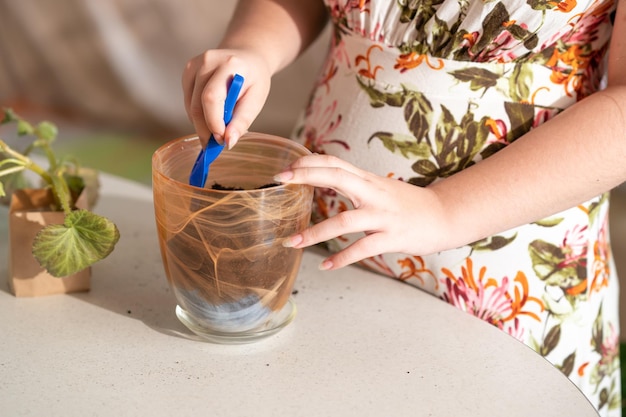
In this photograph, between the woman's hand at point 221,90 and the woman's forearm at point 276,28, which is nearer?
the woman's hand at point 221,90

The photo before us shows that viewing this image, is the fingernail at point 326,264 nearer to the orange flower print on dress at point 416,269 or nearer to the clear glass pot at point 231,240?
the clear glass pot at point 231,240

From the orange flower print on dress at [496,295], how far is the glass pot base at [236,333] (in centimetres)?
19

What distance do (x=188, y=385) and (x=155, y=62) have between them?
199cm

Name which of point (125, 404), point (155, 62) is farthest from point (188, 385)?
point (155, 62)

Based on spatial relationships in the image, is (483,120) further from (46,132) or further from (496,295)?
(46,132)

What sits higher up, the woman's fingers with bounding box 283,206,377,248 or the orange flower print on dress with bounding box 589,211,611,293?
the woman's fingers with bounding box 283,206,377,248

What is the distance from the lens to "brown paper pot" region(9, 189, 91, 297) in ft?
2.32

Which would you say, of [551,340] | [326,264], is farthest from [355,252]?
[551,340]

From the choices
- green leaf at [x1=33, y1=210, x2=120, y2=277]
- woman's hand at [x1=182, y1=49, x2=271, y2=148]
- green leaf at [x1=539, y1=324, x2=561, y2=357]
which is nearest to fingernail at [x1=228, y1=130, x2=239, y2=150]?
woman's hand at [x1=182, y1=49, x2=271, y2=148]

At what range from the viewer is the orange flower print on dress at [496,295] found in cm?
79

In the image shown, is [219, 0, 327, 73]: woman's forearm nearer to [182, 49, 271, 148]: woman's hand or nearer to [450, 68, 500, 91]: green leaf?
[182, 49, 271, 148]: woman's hand

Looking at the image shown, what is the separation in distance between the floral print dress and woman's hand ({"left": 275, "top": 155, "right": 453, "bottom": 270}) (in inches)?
3.5

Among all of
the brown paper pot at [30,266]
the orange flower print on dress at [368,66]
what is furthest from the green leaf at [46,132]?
the orange flower print on dress at [368,66]

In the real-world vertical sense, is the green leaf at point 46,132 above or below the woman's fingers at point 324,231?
below
